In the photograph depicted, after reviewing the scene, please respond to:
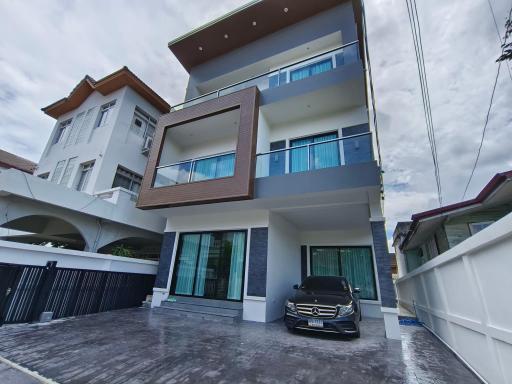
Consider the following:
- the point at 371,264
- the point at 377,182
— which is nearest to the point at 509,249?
the point at 377,182

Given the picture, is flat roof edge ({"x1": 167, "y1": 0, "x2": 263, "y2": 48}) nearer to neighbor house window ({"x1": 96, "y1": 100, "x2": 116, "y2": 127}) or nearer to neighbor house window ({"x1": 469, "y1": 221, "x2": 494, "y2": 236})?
neighbor house window ({"x1": 96, "y1": 100, "x2": 116, "y2": 127})

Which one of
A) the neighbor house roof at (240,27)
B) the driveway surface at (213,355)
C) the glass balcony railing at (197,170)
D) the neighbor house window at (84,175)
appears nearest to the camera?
the driveway surface at (213,355)

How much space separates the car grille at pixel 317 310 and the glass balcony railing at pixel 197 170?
4516mm

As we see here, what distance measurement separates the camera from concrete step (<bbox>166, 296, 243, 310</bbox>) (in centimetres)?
776

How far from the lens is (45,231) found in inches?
455

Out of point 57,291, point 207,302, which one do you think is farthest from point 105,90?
point 207,302

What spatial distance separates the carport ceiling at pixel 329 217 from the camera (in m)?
7.89

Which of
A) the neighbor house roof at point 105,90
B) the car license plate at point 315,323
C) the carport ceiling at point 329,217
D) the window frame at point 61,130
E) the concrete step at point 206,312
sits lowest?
the concrete step at point 206,312

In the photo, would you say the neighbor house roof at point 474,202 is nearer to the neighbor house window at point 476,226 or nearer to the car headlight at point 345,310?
the neighbor house window at point 476,226

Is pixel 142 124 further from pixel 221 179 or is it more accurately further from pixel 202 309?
pixel 202 309

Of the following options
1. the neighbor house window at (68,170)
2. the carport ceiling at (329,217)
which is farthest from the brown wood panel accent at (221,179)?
the neighbor house window at (68,170)

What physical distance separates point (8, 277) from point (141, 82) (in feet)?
38.1

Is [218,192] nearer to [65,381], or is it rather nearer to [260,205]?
[260,205]

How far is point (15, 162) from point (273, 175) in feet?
87.0
